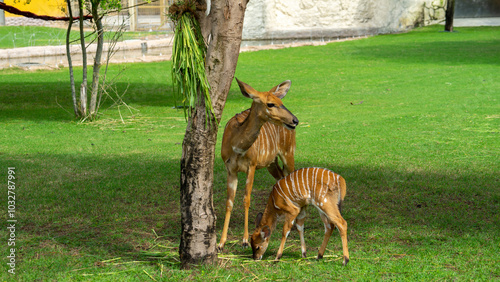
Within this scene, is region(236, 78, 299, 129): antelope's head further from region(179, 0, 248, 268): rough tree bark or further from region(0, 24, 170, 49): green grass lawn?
region(0, 24, 170, 49): green grass lawn

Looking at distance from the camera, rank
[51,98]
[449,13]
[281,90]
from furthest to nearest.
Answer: [449,13] → [51,98] → [281,90]

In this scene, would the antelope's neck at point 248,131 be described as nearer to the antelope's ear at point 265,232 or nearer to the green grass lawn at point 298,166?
the antelope's ear at point 265,232

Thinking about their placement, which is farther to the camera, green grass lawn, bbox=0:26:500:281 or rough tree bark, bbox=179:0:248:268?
green grass lawn, bbox=0:26:500:281

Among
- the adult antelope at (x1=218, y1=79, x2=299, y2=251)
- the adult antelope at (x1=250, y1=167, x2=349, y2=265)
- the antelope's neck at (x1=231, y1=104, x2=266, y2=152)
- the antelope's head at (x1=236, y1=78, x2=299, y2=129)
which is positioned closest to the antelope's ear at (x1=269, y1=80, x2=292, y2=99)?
the adult antelope at (x1=218, y1=79, x2=299, y2=251)

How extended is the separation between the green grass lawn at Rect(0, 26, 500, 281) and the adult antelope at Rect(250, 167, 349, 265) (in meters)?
0.24

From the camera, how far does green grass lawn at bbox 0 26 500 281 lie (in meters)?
5.06

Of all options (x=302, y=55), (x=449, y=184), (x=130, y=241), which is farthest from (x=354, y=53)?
(x=130, y=241)

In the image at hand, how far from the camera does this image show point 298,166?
839cm

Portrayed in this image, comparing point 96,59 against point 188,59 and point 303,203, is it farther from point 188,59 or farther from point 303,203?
point 303,203

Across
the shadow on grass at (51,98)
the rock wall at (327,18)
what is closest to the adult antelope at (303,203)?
the shadow on grass at (51,98)

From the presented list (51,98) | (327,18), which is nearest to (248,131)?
(51,98)

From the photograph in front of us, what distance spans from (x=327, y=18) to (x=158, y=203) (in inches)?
1097

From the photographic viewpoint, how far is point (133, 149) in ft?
33.5

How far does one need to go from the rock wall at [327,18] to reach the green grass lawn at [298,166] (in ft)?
48.8
